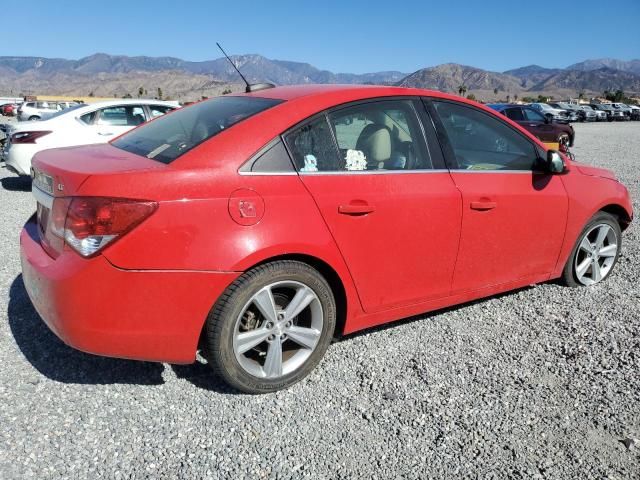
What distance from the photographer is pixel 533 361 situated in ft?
10.7

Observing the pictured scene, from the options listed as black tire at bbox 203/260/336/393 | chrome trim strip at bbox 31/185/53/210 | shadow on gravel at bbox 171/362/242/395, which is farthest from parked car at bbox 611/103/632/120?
chrome trim strip at bbox 31/185/53/210

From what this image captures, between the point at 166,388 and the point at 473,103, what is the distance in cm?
266

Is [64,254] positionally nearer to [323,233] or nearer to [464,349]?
[323,233]

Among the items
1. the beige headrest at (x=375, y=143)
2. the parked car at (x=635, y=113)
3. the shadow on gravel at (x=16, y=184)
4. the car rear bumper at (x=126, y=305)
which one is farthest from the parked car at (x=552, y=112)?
the car rear bumper at (x=126, y=305)

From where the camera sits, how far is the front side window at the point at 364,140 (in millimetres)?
2824

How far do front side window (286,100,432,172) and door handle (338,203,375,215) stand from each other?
0.22 metres

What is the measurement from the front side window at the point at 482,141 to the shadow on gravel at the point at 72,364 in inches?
91.0

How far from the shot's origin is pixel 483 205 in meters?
3.34

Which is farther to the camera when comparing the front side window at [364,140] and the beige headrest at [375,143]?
the beige headrest at [375,143]

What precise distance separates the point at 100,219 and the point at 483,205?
2273 millimetres

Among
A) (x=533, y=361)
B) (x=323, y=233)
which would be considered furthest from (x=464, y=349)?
(x=323, y=233)

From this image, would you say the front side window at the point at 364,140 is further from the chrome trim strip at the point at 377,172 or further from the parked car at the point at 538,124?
the parked car at the point at 538,124

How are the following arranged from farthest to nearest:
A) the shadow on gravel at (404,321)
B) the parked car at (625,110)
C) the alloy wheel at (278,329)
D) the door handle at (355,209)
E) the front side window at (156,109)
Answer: the parked car at (625,110)
the front side window at (156,109)
the shadow on gravel at (404,321)
the door handle at (355,209)
the alloy wheel at (278,329)

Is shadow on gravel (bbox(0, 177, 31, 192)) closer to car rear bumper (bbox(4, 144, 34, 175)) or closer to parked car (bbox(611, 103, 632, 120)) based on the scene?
car rear bumper (bbox(4, 144, 34, 175))
